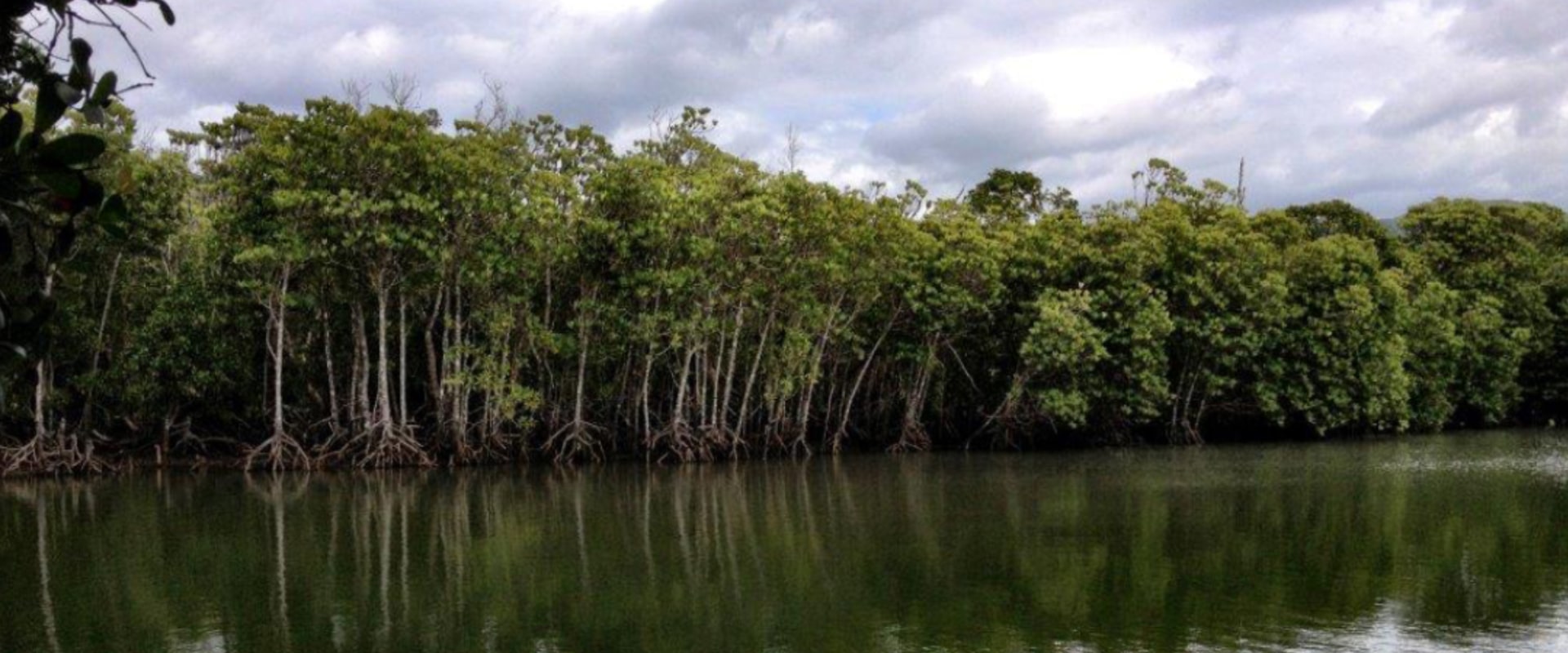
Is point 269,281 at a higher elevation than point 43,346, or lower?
higher

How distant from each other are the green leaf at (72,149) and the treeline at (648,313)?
21.1 m

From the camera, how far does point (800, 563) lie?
14305 mm

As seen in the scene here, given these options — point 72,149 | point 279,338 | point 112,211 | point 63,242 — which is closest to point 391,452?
point 279,338

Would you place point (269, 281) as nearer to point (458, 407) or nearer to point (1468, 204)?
point (458, 407)

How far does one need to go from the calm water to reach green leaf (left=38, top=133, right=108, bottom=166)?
7908 millimetres

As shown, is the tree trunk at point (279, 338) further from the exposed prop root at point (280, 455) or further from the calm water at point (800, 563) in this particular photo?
the calm water at point (800, 563)

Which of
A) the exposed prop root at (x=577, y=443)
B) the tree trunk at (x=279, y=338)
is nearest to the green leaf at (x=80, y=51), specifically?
the tree trunk at (x=279, y=338)

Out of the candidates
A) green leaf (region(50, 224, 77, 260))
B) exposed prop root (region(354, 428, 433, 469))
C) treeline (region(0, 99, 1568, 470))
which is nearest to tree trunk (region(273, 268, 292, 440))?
treeline (region(0, 99, 1568, 470))

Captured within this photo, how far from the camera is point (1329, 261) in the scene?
3356 centimetres

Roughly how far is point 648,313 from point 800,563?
48.5ft

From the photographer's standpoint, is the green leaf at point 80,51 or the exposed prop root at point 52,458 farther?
the exposed prop root at point 52,458

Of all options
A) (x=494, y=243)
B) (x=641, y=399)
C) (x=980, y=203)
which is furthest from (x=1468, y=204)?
(x=494, y=243)

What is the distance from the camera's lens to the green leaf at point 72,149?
269cm

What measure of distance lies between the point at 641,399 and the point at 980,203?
42.6ft
